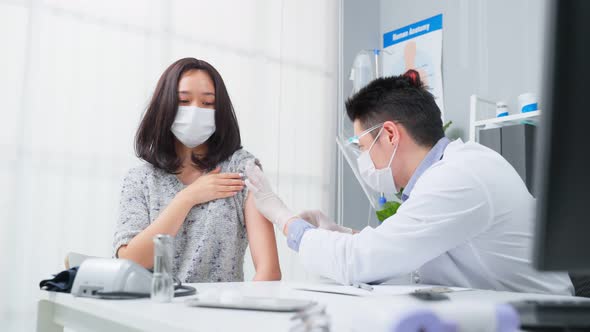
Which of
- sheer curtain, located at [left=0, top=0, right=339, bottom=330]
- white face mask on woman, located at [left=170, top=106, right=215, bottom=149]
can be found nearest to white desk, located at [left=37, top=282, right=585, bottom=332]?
white face mask on woman, located at [left=170, top=106, right=215, bottom=149]

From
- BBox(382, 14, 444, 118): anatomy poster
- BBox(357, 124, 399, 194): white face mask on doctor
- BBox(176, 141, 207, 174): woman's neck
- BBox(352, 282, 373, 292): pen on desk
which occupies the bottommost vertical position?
BBox(352, 282, 373, 292): pen on desk

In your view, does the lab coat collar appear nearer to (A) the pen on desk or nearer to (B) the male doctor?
(B) the male doctor

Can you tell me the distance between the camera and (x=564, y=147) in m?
0.39

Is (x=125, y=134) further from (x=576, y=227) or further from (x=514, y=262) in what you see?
(x=576, y=227)

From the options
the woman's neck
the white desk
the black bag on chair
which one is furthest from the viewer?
the woman's neck

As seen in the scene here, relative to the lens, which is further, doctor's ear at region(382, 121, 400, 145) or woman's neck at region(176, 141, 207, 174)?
A: woman's neck at region(176, 141, 207, 174)

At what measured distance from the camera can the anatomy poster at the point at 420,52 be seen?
3238mm

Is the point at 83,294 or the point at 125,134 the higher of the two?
the point at 125,134

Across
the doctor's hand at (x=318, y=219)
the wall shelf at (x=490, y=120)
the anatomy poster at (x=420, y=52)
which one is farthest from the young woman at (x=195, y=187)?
the anatomy poster at (x=420, y=52)

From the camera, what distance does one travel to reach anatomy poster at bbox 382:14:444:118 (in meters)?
3.24

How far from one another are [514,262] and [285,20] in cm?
230

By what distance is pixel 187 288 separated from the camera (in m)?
0.96

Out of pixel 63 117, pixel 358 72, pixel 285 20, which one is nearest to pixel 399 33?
pixel 358 72

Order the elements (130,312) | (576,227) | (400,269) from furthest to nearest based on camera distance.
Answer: (400,269)
(130,312)
(576,227)
